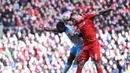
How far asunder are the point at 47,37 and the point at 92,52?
873 centimetres

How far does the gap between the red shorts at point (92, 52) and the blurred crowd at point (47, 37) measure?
10.8 ft

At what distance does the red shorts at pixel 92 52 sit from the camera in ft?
55.9

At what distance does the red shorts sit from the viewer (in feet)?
55.9

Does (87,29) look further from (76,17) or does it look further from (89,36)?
(76,17)

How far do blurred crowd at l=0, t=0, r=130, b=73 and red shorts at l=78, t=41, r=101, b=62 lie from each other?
329 cm

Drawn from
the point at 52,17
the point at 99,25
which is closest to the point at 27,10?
the point at 52,17

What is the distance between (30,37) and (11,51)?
5.73 feet

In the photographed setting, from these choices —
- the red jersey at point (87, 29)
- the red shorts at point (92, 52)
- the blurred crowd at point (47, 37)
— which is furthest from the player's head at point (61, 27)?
the blurred crowd at point (47, 37)

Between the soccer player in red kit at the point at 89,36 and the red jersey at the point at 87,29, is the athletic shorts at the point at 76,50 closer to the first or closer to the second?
the soccer player in red kit at the point at 89,36

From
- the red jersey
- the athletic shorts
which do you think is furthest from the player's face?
the athletic shorts

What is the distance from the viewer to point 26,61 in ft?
76.2

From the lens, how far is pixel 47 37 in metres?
25.7

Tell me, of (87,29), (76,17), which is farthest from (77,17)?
(87,29)

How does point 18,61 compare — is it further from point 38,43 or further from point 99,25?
point 99,25
